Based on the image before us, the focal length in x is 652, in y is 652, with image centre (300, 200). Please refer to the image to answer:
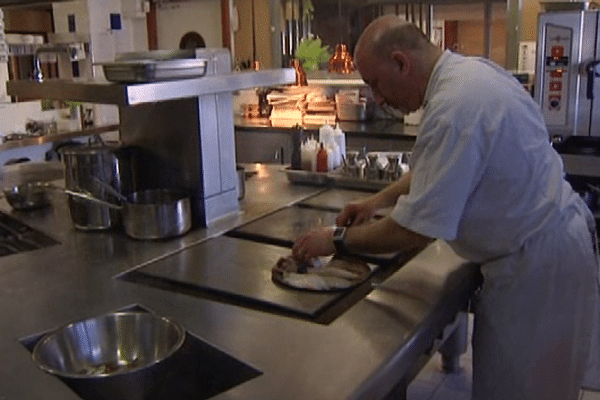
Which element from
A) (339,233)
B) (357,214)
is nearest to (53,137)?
(357,214)

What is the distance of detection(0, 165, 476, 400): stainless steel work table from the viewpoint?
123 cm

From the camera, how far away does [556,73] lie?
159 inches

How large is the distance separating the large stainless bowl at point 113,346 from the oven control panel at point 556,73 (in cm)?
333

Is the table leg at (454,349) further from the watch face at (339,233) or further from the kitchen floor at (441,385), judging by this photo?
the watch face at (339,233)

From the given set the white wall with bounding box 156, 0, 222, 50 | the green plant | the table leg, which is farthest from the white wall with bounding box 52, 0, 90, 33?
the table leg

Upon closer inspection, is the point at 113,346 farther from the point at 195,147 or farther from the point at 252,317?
the point at 195,147

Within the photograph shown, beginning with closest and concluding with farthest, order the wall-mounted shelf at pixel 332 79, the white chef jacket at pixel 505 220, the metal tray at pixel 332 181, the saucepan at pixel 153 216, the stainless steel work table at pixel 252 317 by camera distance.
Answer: the stainless steel work table at pixel 252 317 → the white chef jacket at pixel 505 220 → the saucepan at pixel 153 216 → the metal tray at pixel 332 181 → the wall-mounted shelf at pixel 332 79

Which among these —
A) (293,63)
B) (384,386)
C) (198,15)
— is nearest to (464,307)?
(384,386)

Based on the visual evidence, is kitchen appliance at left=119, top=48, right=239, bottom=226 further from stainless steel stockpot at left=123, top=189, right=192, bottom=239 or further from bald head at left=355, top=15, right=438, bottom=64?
bald head at left=355, top=15, right=438, bottom=64

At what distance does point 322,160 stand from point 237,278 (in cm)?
120

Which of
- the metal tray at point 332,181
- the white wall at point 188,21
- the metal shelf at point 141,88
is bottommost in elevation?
the metal tray at point 332,181

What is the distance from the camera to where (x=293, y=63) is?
552cm

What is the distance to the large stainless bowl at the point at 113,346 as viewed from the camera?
52.8 inches

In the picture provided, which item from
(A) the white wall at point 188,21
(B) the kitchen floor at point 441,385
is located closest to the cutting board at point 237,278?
(B) the kitchen floor at point 441,385
